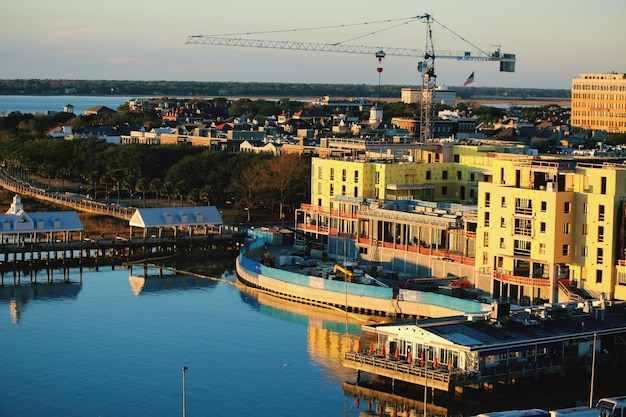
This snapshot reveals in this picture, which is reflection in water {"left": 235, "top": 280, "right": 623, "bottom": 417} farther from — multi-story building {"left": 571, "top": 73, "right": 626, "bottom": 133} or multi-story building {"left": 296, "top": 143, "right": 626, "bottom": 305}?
multi-story building {"left": 571, "top": 73, "right": 626, "bottom": 133}

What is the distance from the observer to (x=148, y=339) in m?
37.7

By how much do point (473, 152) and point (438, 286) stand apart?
532 inches

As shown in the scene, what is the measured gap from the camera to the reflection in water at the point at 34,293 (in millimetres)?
44000

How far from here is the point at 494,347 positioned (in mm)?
31062

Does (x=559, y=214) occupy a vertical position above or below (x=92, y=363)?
above

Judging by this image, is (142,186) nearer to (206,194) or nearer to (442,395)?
(206,194)

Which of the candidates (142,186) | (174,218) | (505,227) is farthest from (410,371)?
(142,186)

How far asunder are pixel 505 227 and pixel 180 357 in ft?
41.2

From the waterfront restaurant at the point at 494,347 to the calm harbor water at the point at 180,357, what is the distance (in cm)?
62

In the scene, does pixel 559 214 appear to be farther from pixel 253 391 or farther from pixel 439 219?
pixel 253 391

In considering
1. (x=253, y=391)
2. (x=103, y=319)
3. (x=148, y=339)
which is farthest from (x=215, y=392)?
(x=103, y=319)

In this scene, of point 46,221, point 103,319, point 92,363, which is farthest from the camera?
point 46,221

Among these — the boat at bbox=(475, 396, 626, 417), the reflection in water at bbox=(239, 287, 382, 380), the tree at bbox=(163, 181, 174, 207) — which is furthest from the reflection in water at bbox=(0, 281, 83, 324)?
the tree at bbox=(163, 181, 174, 207)

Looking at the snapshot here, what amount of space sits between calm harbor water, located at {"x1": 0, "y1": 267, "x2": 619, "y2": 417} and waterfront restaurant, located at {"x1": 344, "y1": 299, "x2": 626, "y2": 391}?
2.05 feet
